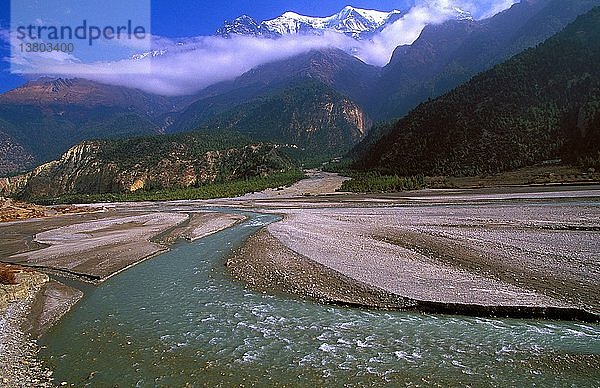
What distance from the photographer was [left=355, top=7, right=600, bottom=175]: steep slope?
81.1 metres

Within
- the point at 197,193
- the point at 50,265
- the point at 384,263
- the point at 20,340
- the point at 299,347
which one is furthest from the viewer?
the point at 197,193

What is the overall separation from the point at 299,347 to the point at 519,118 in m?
94.8

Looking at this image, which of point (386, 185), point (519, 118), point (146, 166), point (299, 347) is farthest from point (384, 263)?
point (146, 166)

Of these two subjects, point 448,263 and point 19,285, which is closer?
point 448,263

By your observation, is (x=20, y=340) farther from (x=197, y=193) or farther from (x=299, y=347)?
(x=197, y=193)

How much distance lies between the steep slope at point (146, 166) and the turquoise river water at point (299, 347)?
124 m

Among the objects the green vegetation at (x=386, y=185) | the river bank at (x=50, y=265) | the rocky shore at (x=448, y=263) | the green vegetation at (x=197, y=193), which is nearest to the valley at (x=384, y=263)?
the rocky shore at (x=448, y=263)

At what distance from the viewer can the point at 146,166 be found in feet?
454

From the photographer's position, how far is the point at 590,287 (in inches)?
598

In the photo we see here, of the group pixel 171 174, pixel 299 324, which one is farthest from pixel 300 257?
pixel 171 174

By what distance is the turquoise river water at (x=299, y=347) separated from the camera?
1019 centimetres

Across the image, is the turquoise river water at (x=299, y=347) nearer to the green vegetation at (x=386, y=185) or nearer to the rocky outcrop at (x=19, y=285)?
the rocky outcrop at (x=19, y=285)

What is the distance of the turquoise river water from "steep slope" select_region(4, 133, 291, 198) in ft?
405

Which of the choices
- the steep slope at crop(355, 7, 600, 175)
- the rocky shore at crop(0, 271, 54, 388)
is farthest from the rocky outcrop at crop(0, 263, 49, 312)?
the steep slope at crop(355, 7, 600, 175)
